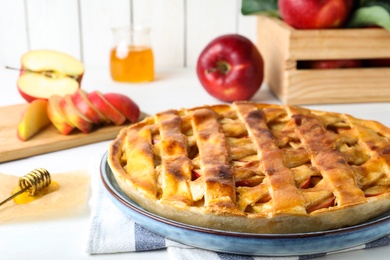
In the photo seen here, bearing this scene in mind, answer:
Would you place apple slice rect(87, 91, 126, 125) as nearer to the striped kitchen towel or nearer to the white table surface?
the white table surface

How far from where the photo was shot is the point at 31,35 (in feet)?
6.20

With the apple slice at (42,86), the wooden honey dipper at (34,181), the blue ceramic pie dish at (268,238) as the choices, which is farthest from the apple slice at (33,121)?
the blue ceramic pie dish at (268,238)

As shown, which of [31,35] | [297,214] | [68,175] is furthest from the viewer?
[31,35]

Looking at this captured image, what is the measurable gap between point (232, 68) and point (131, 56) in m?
0.32

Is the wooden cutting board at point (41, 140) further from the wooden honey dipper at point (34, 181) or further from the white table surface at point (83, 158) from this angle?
the wooden honey dipper at point (34, 181)

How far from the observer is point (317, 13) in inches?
56.9

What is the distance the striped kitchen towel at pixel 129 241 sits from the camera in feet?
2.61

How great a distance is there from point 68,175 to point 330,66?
718 millimetres

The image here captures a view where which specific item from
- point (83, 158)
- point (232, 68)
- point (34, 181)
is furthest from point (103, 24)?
point (34, 181)

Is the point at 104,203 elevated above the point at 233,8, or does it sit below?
below

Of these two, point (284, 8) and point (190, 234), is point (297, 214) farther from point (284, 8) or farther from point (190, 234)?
point (284, 8)

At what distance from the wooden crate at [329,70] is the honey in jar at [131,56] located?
36cm

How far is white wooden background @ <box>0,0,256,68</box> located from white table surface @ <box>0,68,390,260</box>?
3.0 inches

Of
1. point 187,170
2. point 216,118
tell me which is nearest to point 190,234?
point 187,170
